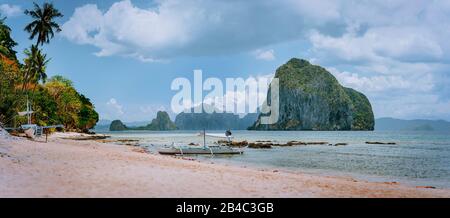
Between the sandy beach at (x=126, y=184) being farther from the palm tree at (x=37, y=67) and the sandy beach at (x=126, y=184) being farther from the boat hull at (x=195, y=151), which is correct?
the palm tree at (x=37, y=67)

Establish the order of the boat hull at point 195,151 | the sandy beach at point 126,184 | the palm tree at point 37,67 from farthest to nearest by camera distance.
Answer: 1. the palm tree at point 37,67
2. the boat hull at point 195,151
3. the sandy beach at point 126,184

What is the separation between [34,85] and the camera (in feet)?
220

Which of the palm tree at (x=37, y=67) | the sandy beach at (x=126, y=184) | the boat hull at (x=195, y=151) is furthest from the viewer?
the palm tree at (x=37, y=67)

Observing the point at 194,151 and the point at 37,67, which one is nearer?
the point at 194,151

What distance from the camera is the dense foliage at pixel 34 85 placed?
1740 inches

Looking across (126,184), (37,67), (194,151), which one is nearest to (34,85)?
(37,67)

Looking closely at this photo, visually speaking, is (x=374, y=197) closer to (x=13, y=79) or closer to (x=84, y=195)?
(x=84, y=195)

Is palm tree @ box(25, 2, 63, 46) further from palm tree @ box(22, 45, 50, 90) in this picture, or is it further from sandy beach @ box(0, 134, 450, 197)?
sandy beach @ box(0, 134, 450, 197)

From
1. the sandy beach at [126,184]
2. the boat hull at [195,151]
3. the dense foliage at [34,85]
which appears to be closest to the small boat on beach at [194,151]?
the boat hull at [195,151]

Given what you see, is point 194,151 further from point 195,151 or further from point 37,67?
point 37,67

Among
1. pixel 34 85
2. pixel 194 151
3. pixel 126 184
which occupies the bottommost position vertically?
pixel 194 151

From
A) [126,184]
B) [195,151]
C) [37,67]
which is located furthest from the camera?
[37,67]
